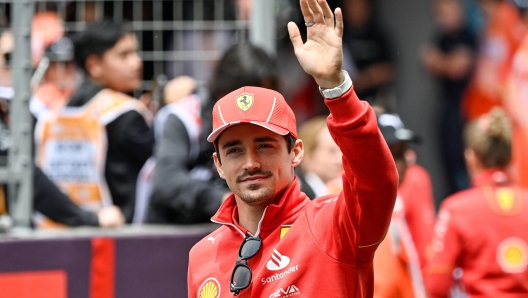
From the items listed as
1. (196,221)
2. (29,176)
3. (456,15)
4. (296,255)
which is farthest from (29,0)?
(456,15)

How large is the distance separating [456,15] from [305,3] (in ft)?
24.7

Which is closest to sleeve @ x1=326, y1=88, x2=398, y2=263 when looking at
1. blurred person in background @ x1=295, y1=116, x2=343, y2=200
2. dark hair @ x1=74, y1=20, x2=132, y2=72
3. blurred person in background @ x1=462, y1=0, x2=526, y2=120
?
blurred person in background @ x1=295, y1=116, x2=343, y2=200

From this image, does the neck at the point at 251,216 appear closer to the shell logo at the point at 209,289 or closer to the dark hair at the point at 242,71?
the shell logo at the point at 209,289

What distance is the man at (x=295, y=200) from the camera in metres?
3.30

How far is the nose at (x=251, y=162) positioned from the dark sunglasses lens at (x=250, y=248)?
10.4 inches

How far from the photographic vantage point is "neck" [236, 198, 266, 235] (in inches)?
149

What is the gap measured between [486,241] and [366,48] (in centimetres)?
496

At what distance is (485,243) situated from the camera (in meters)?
5.82

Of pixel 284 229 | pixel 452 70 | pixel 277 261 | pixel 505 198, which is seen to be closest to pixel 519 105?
pixel 452 70

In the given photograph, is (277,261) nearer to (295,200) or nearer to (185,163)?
(295,200)

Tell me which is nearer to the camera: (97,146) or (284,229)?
(284,229)

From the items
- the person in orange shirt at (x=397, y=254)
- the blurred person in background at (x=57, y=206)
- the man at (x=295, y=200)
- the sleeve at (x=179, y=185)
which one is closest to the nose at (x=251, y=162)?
the man at (x=295, y=200)

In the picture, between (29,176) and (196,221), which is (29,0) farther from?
(196,221)

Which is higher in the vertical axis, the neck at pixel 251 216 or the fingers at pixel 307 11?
the fingers at pixel 307 11
